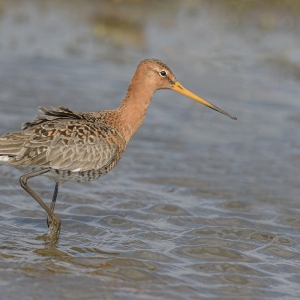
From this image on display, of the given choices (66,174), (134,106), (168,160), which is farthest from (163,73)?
(168,160)

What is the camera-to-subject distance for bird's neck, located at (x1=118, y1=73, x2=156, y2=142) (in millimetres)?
6941

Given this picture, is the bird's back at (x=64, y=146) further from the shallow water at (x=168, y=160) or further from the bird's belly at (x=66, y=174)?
the shallow water at (x=168, y=160)

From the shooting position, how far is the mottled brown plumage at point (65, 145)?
20.8ft

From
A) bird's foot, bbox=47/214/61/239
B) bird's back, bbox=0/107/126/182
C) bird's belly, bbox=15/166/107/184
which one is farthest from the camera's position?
bird's foot, bbox=47/214/61/239

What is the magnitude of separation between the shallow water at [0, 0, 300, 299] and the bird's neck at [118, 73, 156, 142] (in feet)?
3.12

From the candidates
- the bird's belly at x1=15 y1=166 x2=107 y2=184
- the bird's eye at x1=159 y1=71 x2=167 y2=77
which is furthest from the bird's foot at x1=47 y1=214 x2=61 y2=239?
the bird's eye at x1=159 y1=71 x2=167 y2=77

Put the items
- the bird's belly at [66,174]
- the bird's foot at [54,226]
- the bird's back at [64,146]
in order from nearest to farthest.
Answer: the bird's back at [64,146]
the bird's belly at [66,174]
the bird's foot at [54,226]

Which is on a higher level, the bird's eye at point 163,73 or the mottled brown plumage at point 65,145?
the bird's eye at point 163,73

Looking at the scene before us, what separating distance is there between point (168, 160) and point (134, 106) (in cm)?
208

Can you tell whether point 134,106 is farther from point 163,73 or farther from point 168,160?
point 168,160

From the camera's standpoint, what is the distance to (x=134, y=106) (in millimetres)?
7012

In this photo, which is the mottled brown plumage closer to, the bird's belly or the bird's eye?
the bird's belly

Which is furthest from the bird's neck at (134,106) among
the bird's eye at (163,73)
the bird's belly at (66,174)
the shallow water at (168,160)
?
the shallow water at (168,160)

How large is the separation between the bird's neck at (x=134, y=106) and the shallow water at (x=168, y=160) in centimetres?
95
